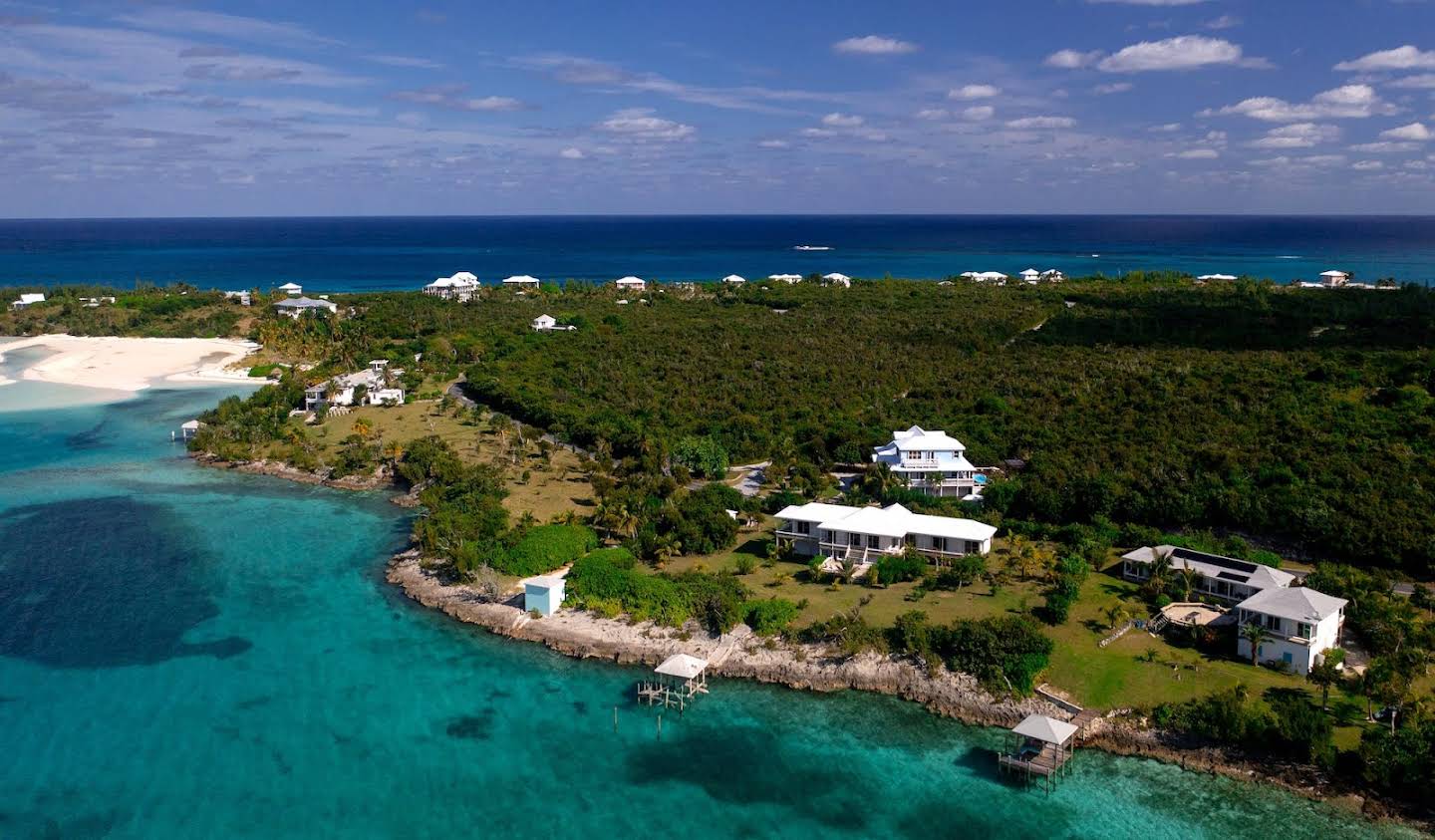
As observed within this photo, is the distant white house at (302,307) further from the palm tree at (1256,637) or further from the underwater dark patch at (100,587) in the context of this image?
the palm tree at (1256,637)

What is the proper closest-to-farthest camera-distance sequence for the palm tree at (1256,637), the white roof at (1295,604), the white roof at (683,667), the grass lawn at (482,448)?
the white roof at (1295,604) → the palm tree at (1256,637) → the white roof at (683,667) → the grass lawn at (482,448)

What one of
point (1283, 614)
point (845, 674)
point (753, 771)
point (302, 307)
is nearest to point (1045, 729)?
point (845, 674)

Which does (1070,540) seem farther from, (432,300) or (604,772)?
(432,300)

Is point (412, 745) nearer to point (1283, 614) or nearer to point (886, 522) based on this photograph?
point (886, 522)

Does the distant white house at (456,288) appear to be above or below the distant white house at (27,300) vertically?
above

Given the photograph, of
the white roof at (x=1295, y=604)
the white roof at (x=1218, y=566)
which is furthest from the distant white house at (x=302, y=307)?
the white roof at (x=1295, y=604)

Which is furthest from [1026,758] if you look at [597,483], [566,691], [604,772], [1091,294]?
[1091,294]

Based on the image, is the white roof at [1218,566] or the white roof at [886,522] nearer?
the white roof at [1218,566]

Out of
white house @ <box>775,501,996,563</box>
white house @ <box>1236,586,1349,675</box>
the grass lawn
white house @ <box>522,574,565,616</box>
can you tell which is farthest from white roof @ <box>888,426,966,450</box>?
white house @ <box>522,574,565,616</box>
